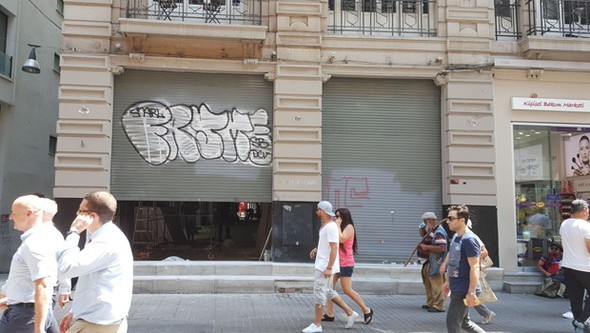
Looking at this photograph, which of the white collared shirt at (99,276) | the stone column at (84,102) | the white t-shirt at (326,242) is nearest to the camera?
the white collared shirt at (99,276)

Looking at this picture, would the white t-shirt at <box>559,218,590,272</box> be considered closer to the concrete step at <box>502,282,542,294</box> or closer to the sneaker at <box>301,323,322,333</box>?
the sneaker at <box>301,323,322,333</box>

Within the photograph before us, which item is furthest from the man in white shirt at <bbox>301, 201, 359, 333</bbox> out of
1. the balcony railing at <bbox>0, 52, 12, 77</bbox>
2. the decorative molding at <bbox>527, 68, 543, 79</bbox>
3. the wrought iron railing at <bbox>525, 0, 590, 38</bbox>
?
the balcony railing at <bbox>0, 52, 12, 77</bbox>

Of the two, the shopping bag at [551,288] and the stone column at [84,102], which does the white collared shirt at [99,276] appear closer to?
the stone column at [84,102]

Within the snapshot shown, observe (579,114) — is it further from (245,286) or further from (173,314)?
(173,314)

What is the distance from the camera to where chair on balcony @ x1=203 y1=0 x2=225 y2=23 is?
11359 millimetres

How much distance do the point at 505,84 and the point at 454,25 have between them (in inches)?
73.1

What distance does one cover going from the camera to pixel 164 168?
11047mm

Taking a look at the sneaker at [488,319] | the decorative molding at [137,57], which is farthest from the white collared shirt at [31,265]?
the decorative molding at [137,57]

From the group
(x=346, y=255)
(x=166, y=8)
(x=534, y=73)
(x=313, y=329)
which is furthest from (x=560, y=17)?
(x=313, y=329)

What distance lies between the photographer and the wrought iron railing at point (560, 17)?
469 inches

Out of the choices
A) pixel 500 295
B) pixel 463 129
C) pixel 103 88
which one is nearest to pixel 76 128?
pixel 103 88

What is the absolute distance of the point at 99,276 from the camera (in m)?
3.32

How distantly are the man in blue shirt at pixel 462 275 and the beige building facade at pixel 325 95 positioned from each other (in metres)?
5.56

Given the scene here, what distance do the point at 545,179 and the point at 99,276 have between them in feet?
37.8
